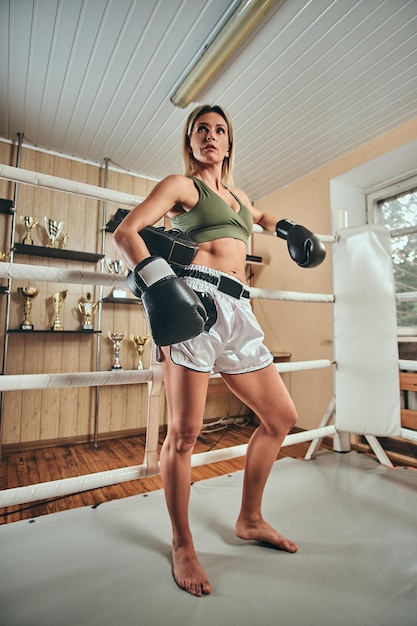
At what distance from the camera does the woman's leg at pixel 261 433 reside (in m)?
1.03

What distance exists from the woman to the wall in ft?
6.94

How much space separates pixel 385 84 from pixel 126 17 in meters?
1.64

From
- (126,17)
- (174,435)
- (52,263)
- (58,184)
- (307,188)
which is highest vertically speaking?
(126,17)

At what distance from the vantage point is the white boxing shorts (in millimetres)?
901

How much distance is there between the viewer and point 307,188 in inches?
128

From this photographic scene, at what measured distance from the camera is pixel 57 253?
2840mm

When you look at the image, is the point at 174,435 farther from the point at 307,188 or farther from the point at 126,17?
the point at 307,188

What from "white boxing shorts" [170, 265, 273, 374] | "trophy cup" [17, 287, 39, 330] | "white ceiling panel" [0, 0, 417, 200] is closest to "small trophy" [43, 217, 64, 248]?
"trophy cup" [17, 287, 39, 330]

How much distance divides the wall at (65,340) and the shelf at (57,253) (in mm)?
58

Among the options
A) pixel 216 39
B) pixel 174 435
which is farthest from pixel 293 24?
pixel 174 435

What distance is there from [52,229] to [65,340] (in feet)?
3.19

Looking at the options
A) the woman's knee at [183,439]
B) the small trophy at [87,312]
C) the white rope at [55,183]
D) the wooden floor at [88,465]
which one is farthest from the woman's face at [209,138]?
the small trophy at [87,312]

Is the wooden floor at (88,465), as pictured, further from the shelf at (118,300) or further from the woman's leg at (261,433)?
the shelf at (118,300)

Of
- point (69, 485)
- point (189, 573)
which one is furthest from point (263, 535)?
point (69, 485)
